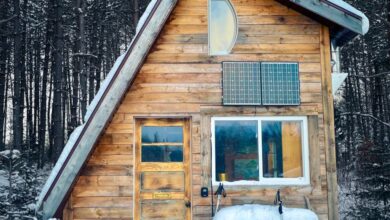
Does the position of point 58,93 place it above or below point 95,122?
above

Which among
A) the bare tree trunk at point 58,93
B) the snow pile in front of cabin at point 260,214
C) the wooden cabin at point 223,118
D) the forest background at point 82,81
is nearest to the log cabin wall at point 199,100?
the wooden cabin at point 223,118

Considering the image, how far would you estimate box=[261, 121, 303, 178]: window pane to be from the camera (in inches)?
238

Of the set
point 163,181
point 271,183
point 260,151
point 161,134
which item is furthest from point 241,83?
point 163,181

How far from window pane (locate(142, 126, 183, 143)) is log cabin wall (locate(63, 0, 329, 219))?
233 millimetres

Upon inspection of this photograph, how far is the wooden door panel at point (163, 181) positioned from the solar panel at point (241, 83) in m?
1.39

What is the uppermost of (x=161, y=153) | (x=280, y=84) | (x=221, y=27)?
(x=221, y=27)

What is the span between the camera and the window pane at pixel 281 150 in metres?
6.05

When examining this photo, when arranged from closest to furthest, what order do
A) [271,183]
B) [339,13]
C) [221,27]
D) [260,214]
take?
1. [260,214]
2. [339,13]
3. [271,183]
4. [221,27]

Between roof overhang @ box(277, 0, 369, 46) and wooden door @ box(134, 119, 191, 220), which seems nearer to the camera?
roof overhang @ box(277, 0, 369, 46)

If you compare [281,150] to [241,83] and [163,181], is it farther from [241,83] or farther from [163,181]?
[163,181]

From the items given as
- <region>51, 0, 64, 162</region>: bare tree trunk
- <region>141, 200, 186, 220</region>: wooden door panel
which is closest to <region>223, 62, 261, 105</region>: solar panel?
<region>141, 200, 186, 220</region>: wooden door panel

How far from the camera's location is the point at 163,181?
19.9 ft

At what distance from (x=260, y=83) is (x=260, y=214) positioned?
6.52 feet

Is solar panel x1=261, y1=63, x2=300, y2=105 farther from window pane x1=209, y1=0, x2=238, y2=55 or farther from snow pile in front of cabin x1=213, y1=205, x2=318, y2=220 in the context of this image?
snow pile in front of cabin x1=213, y1=205, x2=318, y2=220
